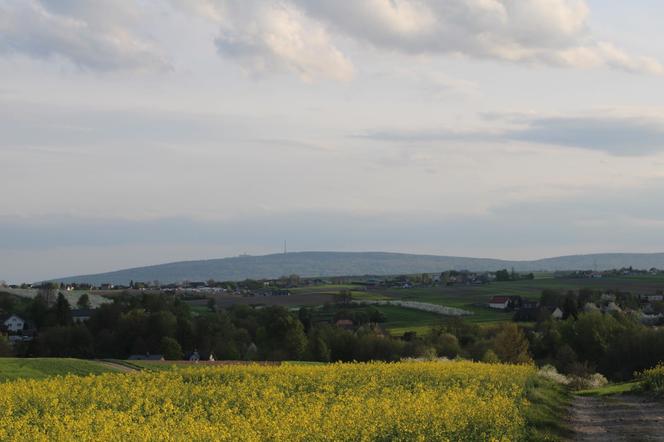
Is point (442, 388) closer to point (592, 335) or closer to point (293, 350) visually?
point (293, 350)

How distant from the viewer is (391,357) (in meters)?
70.4

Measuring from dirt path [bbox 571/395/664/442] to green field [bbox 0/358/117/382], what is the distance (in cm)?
2024

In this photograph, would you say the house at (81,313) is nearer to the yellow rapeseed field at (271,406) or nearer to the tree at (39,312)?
the tree at (39,312)

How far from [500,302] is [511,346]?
58.0 metres

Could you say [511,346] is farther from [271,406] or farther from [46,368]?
[271,406]

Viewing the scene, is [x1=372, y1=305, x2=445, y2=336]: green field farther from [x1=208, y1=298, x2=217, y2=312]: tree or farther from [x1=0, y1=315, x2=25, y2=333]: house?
[x1=0, y1=315, x2=25, y2=333]: house

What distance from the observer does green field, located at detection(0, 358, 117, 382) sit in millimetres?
36281

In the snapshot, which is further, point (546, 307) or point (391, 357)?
point (546, 307)

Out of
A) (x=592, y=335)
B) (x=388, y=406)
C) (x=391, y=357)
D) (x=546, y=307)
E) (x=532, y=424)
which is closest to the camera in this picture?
(x=388, y=406)

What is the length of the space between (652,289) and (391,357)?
246ft

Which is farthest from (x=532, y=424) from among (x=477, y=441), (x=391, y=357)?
(x=391, y=357)

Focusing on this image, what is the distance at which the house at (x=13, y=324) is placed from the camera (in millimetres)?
108488

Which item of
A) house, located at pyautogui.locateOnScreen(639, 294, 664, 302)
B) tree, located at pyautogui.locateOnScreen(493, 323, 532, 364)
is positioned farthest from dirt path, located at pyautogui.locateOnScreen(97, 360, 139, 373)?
house, located at pyautogui.locateOnScreen(639, 294, 664, 302)

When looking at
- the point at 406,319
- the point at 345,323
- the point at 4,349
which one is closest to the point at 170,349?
the point at 4,349
